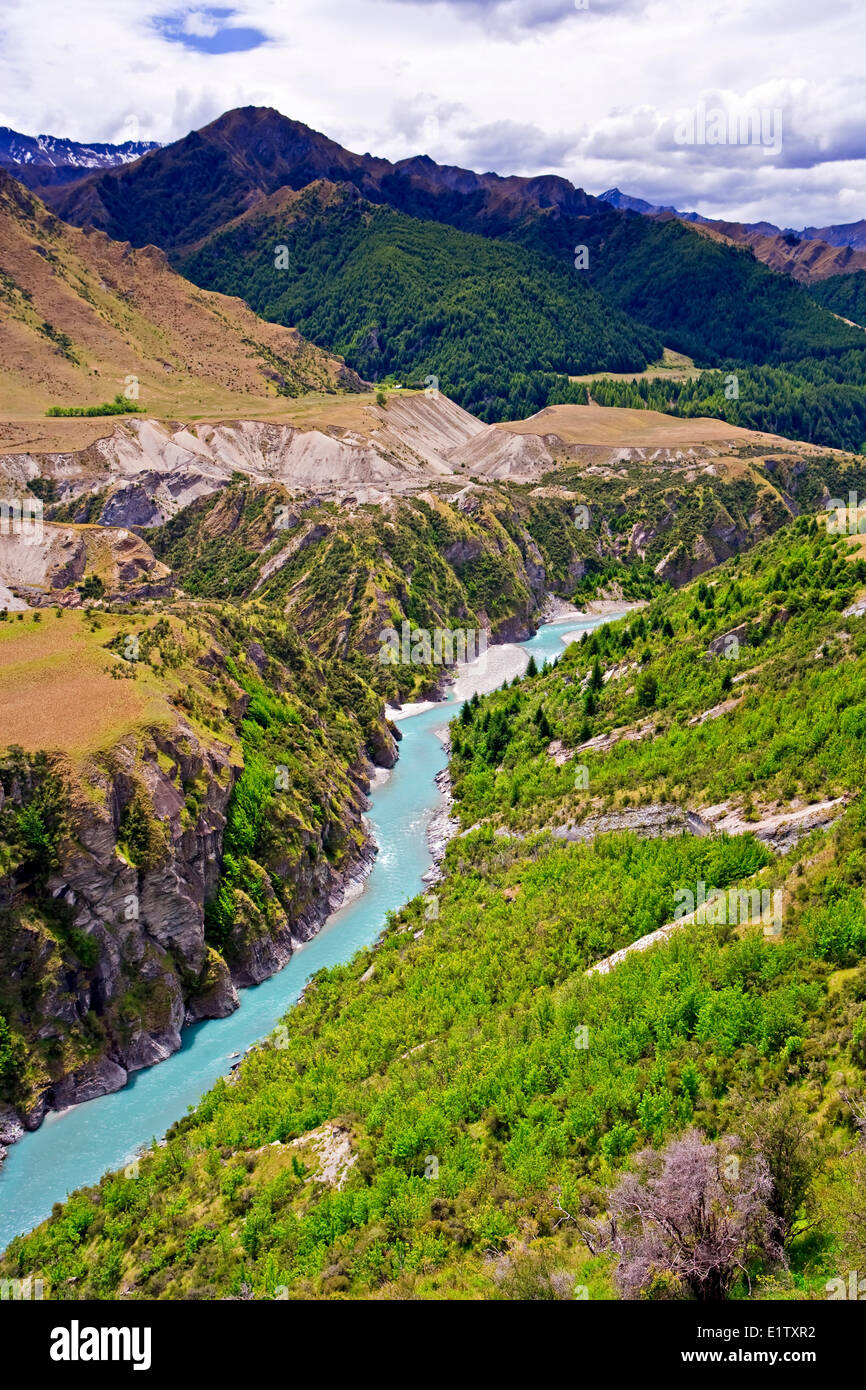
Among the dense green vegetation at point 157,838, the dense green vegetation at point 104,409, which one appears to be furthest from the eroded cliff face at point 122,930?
the dense green vegetation at point 104,409

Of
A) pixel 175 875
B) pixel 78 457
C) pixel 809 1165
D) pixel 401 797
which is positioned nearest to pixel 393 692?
pixel 401 797

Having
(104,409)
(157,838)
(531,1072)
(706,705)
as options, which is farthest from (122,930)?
(104,409)

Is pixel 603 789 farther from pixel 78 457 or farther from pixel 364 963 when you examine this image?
pixel 78 457

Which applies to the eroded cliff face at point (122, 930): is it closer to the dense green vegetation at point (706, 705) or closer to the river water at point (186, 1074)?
the river water at point (186, 1074)

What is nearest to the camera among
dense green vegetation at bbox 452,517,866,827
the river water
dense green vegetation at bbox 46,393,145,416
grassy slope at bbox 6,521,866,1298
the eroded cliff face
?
grassy slope at bbox 6,521,866,1298

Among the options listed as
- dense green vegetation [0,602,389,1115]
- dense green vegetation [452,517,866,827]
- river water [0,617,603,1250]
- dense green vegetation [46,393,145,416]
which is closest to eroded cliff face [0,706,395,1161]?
dense green vegetation [0,602,389,1115]

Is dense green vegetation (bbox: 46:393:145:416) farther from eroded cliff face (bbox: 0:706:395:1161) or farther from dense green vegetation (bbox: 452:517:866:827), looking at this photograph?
eroded cliff face (bbox: 0:706:395:1161)
